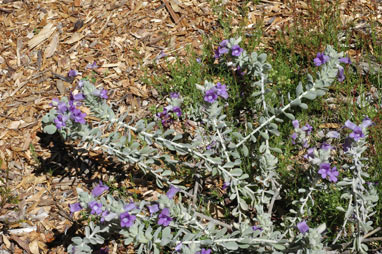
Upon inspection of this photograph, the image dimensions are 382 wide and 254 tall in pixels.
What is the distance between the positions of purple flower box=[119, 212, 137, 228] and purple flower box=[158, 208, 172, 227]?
17 centimetres

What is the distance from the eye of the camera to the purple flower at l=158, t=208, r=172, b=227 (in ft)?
8.60

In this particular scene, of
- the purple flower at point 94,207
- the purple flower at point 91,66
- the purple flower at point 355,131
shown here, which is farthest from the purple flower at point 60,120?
the purple flower at point 355,131

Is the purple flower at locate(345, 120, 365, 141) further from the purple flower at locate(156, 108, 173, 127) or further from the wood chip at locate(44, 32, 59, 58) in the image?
the wood chip at locate(44, 32, 59, 58)

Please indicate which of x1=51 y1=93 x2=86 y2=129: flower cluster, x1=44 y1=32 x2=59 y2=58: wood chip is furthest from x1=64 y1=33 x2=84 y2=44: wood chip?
x1=51 y1=93 x2=86 y2=129: flower cluster

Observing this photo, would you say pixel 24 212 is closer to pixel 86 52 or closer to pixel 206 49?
pixel 86 52

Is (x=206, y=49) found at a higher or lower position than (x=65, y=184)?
higher

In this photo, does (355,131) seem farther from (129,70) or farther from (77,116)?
(129,70)

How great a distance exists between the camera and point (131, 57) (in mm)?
4438

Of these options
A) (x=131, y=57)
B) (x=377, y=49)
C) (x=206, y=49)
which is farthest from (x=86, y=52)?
(x=377, y=49)

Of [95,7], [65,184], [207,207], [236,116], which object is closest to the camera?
[207,207]

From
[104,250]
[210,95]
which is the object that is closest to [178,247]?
[104,250]

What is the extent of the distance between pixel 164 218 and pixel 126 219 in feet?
0.78

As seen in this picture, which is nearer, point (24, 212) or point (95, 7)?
point (24, 212)

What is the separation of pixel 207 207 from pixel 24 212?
147 centimetres
